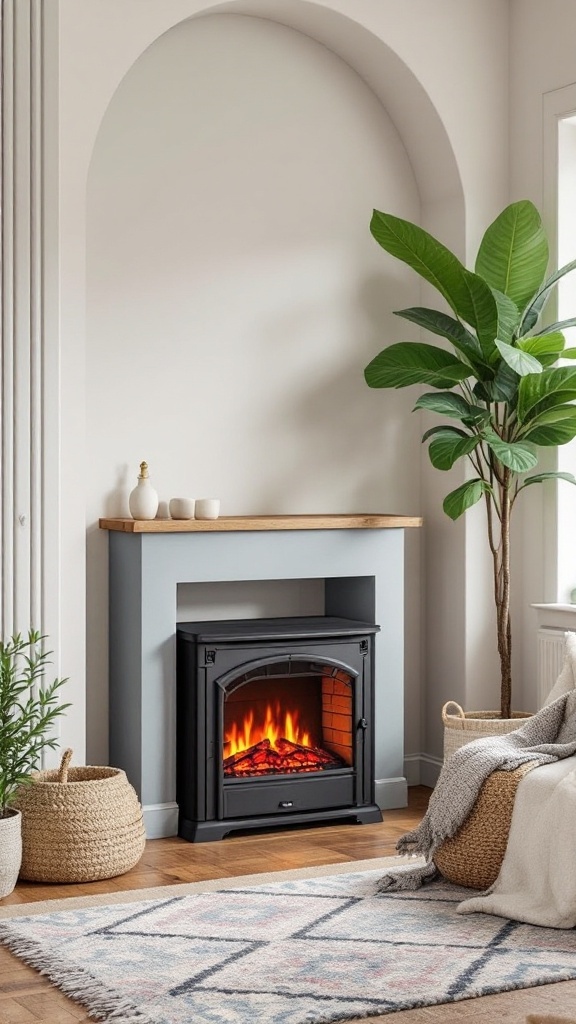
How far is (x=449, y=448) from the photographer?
4.74 metres

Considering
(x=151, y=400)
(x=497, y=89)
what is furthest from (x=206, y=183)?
(x=497, y=89)

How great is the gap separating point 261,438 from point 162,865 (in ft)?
5.57

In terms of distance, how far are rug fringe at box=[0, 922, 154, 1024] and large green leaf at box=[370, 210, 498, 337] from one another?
2.59 m

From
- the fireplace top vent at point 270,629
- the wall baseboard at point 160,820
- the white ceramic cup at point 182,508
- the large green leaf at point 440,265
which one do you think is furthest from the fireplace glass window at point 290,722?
the large green leaf at point 440,265

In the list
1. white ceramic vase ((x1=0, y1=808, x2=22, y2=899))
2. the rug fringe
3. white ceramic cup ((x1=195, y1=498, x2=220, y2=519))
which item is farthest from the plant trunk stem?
the rug fringe

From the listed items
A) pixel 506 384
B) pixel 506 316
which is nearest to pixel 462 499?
pixel 506 384

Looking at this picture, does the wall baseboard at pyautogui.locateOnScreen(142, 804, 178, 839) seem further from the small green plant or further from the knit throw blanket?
the knit throw blanket

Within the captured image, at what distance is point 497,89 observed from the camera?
536cm

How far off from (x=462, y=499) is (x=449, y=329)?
0.63 metres

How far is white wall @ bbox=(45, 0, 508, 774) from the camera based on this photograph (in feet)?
14.9

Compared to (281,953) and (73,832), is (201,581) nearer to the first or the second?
(73,832)

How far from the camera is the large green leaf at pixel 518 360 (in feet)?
14.5

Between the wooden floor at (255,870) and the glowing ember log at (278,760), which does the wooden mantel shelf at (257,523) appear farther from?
the wooden floor at (255,870)

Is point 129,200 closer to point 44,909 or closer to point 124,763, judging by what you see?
point 124,763
